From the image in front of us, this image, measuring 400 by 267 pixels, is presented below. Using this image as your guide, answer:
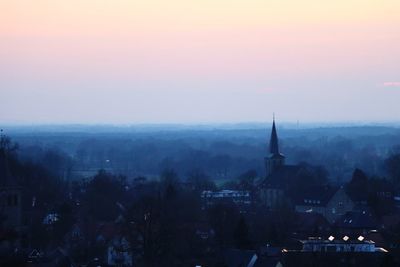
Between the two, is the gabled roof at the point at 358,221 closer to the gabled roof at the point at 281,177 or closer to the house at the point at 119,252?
the house at the point at 119,252

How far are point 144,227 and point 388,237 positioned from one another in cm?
1669

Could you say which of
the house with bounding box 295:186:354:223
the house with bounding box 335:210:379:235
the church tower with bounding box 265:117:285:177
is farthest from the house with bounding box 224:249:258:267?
the church tower with bounding box 265:117:285:177

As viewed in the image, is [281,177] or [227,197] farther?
[281,177]

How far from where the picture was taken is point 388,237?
167 feet

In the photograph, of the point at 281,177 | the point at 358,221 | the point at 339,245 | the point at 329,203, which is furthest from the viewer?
the point at 281,177

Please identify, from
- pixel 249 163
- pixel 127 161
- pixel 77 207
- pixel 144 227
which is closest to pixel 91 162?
pixel 127 161

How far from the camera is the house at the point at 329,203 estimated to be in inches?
2859

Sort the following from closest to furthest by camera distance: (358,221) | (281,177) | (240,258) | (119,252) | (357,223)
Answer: (240,258) < (119,252) < (357,223) < (358,221) < (281,177)

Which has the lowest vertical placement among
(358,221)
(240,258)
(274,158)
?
(358,221)

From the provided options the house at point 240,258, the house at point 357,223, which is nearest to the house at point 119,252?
the house at point 240,258

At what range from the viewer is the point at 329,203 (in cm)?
7331

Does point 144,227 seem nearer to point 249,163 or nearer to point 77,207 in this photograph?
point 77,207

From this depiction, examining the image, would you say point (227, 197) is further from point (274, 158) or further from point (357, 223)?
point (357, 223)

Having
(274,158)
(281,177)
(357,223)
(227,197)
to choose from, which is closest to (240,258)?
(357,223)
